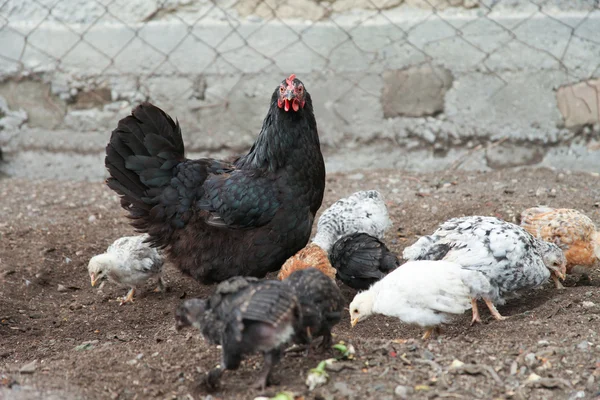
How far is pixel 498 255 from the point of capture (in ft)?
13.0

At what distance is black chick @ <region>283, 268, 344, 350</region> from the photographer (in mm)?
3100

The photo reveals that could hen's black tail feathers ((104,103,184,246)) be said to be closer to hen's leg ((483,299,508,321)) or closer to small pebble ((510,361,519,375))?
hen's leg ((483,299,508,321))

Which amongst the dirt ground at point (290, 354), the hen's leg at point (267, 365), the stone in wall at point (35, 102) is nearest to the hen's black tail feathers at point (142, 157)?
the dirt ground at point (290, 354)

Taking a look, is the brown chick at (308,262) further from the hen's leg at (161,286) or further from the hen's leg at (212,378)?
the hen's leg at (212,378)

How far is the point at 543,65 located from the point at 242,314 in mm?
4898

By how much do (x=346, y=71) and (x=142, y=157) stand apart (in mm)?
2950

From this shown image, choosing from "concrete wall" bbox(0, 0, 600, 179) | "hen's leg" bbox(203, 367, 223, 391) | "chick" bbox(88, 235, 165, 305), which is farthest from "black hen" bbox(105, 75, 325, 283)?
"concrete wall" bbox(0, 0, 600, 179)

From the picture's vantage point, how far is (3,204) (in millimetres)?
6230

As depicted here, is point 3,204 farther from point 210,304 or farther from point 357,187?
point 210,304

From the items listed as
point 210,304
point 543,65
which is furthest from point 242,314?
point 543,65

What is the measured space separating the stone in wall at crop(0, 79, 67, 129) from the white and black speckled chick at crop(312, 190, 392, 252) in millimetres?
3358

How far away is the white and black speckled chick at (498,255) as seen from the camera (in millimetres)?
3941

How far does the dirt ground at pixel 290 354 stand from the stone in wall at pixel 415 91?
0.66m

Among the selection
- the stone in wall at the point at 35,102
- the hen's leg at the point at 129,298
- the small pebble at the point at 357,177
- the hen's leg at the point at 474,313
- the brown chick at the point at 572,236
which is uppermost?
the stone in wall at the point at 35,102
